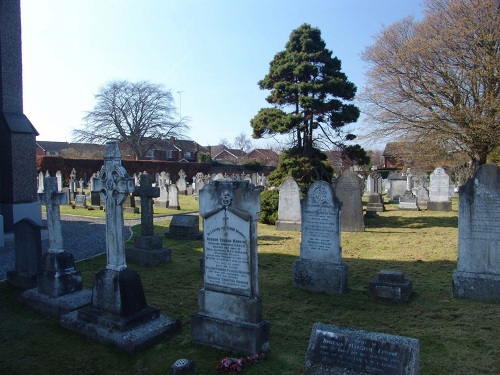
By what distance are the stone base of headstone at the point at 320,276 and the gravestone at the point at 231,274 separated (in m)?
2.62

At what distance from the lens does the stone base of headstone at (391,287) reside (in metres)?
6.52

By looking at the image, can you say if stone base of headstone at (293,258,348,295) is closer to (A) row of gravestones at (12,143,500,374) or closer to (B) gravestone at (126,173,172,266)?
(A) row of gravestones at (12,143,500,374)

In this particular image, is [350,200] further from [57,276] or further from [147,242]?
[57,276]

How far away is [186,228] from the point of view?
40.9 ft

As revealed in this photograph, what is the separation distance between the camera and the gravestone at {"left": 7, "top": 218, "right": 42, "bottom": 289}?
742 centimetres

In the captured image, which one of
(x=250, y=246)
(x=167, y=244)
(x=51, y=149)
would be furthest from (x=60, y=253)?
(x=51, y=149)

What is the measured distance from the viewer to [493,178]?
6500mm

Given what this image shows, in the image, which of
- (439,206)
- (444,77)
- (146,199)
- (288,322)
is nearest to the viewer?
(288,322)

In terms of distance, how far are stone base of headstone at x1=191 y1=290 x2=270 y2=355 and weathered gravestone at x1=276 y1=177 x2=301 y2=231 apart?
914 cm

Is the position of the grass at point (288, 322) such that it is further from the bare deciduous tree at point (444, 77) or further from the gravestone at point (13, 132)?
the bare deciduous tree at point (444, 77)

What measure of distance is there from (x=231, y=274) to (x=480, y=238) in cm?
440

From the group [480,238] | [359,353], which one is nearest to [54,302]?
[359,353]

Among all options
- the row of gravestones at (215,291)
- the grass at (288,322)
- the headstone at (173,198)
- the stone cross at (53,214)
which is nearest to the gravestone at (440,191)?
the grass at (288,322)

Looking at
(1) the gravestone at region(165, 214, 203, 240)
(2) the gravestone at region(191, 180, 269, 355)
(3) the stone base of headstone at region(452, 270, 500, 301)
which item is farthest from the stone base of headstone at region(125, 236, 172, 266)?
(3) the stone base of headstone at region(452, 270, 500, 301)
